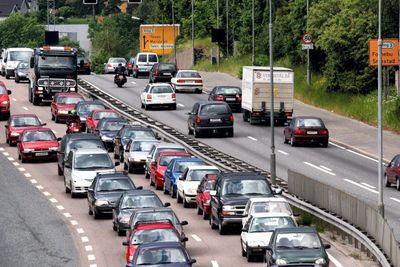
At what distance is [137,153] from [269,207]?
19.9 meters

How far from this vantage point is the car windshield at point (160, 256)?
31.0 metres

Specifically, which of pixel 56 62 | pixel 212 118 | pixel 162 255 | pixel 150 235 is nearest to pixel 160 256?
pixel 162 255

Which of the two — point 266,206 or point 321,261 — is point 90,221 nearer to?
point 266,206

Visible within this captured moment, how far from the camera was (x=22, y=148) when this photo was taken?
60281 millimetres

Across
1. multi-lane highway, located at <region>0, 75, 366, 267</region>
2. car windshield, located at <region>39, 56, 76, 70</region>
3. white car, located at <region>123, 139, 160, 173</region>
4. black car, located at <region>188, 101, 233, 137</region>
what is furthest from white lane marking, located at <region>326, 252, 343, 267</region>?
car windshield, located at <region>39, 56, 76, 70</region>

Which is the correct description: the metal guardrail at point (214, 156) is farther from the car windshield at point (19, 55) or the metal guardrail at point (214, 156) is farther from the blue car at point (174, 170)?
the car windshield at point (19, 55)

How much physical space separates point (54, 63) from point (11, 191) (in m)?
24.8

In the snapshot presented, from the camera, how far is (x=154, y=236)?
34.5 metres

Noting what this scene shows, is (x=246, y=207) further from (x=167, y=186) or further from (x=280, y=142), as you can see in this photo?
(x=280, y=142)

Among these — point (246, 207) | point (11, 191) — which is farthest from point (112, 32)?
point (246, 207)

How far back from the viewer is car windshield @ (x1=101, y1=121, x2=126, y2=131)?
6488 cm

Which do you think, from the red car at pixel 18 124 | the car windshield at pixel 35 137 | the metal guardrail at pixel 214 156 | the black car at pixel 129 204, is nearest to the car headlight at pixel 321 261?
the metal guardrail at pixel 214 156

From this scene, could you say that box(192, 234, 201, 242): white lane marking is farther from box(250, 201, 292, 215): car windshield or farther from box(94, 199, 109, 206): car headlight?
box(94, 199, 109, 206): car headlight

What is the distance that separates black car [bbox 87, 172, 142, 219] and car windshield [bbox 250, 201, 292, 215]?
703 cm
